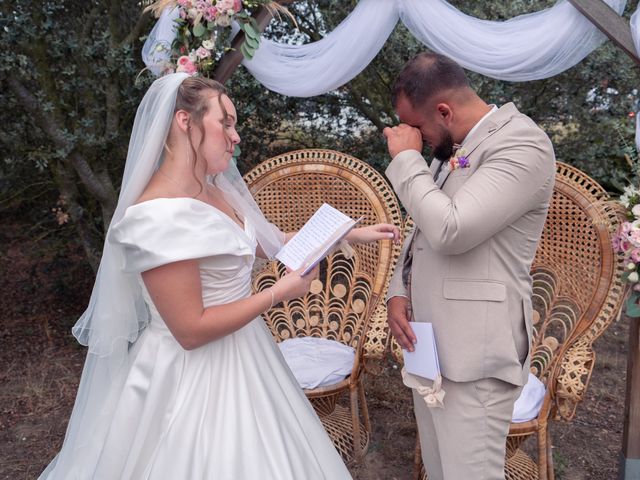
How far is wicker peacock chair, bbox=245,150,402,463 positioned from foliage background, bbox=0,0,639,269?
122cm

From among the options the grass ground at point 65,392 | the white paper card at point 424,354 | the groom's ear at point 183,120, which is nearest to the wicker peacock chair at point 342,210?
the grass ground at point 65,392

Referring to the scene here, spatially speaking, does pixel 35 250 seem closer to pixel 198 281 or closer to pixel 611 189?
pixel 198 281

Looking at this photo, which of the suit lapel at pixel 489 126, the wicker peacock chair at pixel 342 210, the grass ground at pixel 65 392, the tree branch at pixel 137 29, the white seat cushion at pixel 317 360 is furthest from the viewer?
the tree branch at pixel 137 29

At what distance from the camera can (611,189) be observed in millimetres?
5746

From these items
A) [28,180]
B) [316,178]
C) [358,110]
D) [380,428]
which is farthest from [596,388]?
[28,180]

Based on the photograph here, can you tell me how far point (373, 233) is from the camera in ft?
7.54

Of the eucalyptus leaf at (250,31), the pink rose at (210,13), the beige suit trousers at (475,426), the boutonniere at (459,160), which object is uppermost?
the pink rose at (210,13)

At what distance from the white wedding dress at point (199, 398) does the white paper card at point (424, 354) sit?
44cm

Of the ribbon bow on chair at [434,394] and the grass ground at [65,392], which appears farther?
the grass ground at [65,392]

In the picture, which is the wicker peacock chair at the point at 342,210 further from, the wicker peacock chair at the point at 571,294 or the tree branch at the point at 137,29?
the tree branch at the point at 137,29

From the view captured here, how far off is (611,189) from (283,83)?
4242 mm

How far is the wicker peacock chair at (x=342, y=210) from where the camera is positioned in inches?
121

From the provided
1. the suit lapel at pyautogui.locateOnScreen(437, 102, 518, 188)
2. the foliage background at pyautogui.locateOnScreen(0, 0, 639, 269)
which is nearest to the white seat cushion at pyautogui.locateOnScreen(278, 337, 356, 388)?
the suit lapel at pyautogui.locateOnScreen(437, 102, 518, 188)

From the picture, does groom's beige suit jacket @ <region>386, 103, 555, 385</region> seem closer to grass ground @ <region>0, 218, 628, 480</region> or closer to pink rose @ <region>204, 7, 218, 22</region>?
grass ground @ <region>0, 218, 628, 480</region>
